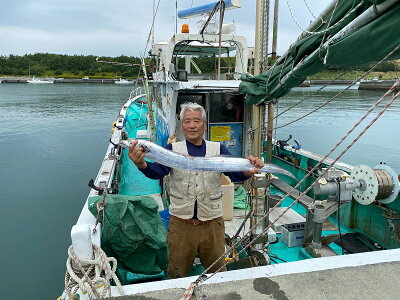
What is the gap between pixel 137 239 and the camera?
333cm

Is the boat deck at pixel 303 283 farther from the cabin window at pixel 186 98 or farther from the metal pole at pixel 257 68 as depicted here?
the cabin window at pixel 186 98

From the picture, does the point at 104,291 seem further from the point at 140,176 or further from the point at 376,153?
the point at 376,153

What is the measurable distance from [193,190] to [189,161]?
1.22 feet

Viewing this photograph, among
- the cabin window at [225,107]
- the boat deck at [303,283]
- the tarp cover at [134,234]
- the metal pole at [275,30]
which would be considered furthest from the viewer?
the cabin window at [225,107]

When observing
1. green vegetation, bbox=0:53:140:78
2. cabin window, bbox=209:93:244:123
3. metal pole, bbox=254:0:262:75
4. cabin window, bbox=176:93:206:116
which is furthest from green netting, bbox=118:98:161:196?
green vegetation, bbox=0:53:140:78

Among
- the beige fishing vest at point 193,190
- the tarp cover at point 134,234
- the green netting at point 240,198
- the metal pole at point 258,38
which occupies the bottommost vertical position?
the green netting at point 240,198

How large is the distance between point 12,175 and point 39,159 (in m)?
2.03

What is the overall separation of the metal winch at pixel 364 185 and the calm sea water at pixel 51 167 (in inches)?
206

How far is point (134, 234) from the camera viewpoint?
3.35 meters

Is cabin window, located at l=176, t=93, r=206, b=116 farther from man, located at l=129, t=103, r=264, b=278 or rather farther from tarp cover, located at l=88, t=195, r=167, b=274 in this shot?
man, located at l=129, t=103, r=264, b=278

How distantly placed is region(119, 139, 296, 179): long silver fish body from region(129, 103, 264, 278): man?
0.15m

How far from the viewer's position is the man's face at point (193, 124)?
2.91 m

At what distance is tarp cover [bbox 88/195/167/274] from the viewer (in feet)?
10.9

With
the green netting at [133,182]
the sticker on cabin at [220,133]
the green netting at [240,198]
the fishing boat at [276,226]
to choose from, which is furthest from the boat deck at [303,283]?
the green netting at [133,182]
